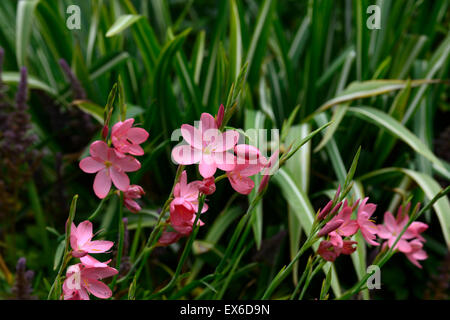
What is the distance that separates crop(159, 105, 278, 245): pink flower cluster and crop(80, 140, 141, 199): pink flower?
0.06 metres

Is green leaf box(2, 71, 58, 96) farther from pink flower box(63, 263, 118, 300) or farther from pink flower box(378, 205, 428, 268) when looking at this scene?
pink flower box(378, 205, 428, 268)

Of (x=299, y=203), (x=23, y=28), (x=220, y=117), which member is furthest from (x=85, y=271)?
(x=23, y=28)

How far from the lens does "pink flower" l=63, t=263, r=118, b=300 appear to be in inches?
19.3

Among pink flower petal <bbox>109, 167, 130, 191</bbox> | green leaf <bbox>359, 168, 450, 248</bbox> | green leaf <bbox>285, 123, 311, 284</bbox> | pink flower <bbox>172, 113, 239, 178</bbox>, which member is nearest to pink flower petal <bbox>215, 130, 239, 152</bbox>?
pink flower <bbox>172, 113, 239, 178</bbox>

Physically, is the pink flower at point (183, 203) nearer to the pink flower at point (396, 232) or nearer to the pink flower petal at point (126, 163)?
the pink flower petal at point (126, 163)

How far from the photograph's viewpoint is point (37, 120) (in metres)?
1.23

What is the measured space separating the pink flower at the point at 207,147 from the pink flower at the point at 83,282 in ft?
0.52

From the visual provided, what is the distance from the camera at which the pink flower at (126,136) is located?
47 centimetres

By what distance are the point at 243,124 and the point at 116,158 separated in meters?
0.72

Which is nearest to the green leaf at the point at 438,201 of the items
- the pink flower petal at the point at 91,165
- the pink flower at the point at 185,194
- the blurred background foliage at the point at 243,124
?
the blurred background foliage at the point at 243,124

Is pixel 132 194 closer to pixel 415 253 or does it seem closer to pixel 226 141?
pixel 226 141

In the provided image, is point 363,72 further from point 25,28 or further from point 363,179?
point 25,28

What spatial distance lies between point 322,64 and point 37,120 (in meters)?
0.92

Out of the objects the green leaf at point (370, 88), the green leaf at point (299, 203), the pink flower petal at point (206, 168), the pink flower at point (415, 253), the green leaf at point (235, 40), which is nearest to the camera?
the pink flower petal at point (206, 168)
